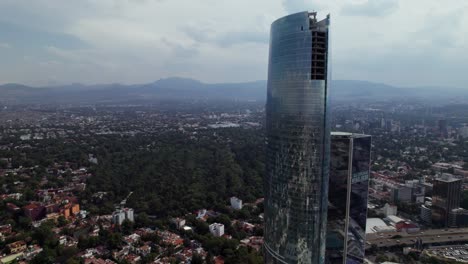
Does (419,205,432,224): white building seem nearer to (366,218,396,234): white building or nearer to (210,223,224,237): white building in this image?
(366,218,396,234): white building

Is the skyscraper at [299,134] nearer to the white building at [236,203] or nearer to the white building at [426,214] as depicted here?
the white building at [236,203]

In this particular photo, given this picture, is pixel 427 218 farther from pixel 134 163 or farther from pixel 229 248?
pixel 134 163

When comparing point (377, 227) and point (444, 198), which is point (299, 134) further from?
point (444, 198)

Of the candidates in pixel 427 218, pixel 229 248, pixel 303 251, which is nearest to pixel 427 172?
pixel 427 218

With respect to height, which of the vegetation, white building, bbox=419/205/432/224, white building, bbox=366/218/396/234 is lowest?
white building, bbox=366/218/396/234

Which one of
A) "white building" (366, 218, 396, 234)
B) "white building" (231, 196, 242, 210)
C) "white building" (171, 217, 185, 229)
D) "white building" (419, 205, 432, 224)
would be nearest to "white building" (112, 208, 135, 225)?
"white building" (171, 217, 185, 229)

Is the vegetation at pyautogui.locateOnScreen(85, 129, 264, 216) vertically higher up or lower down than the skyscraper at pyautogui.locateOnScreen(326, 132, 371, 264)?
lower down

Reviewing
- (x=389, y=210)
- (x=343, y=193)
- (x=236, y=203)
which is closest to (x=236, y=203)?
(x=236, y=203)
